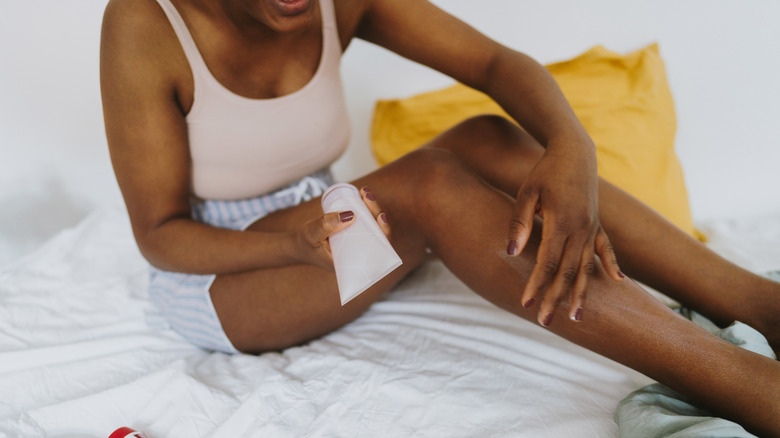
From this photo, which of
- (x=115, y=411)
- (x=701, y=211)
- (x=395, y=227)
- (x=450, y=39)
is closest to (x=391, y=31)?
(x=450, y=39)

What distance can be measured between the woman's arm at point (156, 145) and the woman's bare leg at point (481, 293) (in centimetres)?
5

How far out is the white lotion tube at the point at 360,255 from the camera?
55 cm

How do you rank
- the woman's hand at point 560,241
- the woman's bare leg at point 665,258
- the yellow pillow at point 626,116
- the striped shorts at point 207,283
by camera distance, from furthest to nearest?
the yellow pillow at point 626,116, the striped shorts at point 207,283, the woman's bare leg at point 665,258, the woman's hand at point 560,241

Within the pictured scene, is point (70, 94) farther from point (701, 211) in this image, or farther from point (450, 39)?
point (701, 211)

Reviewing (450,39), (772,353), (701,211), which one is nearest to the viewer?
(772,353)

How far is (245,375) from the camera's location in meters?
0.75

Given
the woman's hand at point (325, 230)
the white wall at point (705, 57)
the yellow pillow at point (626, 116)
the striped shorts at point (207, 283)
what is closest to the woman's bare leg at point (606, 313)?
the woman's hand at point (325, 230)

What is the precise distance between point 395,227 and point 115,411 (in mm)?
435

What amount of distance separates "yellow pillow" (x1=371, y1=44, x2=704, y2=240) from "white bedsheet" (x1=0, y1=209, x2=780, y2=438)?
0.21m

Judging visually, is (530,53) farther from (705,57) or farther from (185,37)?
Answer: (185,37)

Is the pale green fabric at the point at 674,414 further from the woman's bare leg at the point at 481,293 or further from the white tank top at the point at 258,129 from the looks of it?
the white tank top at the point at 258,129

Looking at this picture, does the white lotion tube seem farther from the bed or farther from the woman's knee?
the woman's knee

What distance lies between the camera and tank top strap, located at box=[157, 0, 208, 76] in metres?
0.72

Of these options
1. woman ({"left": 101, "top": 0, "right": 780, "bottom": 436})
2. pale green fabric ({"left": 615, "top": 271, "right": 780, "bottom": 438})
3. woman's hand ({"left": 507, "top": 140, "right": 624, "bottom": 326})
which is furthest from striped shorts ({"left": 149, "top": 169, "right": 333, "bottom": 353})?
pale green fabric ({"left": 615, "top": 271, "right": 780, "bottom": 438})
